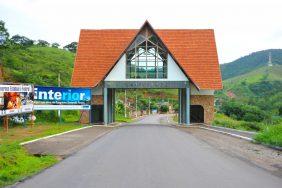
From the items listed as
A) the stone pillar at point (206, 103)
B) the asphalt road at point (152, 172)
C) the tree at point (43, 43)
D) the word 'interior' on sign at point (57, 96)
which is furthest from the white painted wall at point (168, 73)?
the tree at point (43, 43)

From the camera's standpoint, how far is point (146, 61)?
4641cm

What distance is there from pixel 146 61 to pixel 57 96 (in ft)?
36.2

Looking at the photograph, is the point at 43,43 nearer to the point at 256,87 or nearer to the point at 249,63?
the point at 256,87

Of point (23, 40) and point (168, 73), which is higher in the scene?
point (23, 40)

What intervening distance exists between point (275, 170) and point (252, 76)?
472 feet

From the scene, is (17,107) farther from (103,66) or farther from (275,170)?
(103,66)

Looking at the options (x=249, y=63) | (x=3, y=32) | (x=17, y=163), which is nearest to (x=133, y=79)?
(x=3, y=32)

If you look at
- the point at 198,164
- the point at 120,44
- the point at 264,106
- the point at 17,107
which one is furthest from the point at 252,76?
the point at 198,164

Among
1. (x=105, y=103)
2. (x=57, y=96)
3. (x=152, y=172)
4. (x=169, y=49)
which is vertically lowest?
(x=152, y=172)

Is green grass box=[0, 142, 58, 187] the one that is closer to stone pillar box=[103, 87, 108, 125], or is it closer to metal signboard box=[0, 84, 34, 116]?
metal signboard box=[0, 84, 34, 116]

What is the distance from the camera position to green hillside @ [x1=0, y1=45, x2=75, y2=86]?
4728 cm

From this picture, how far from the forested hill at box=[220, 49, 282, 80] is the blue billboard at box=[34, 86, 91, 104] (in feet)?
454

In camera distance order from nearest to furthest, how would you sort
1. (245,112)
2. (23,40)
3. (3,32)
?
(3,32), (245,112), (23,40)

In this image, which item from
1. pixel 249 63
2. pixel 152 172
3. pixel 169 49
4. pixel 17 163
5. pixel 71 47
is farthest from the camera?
pixel 249 63
